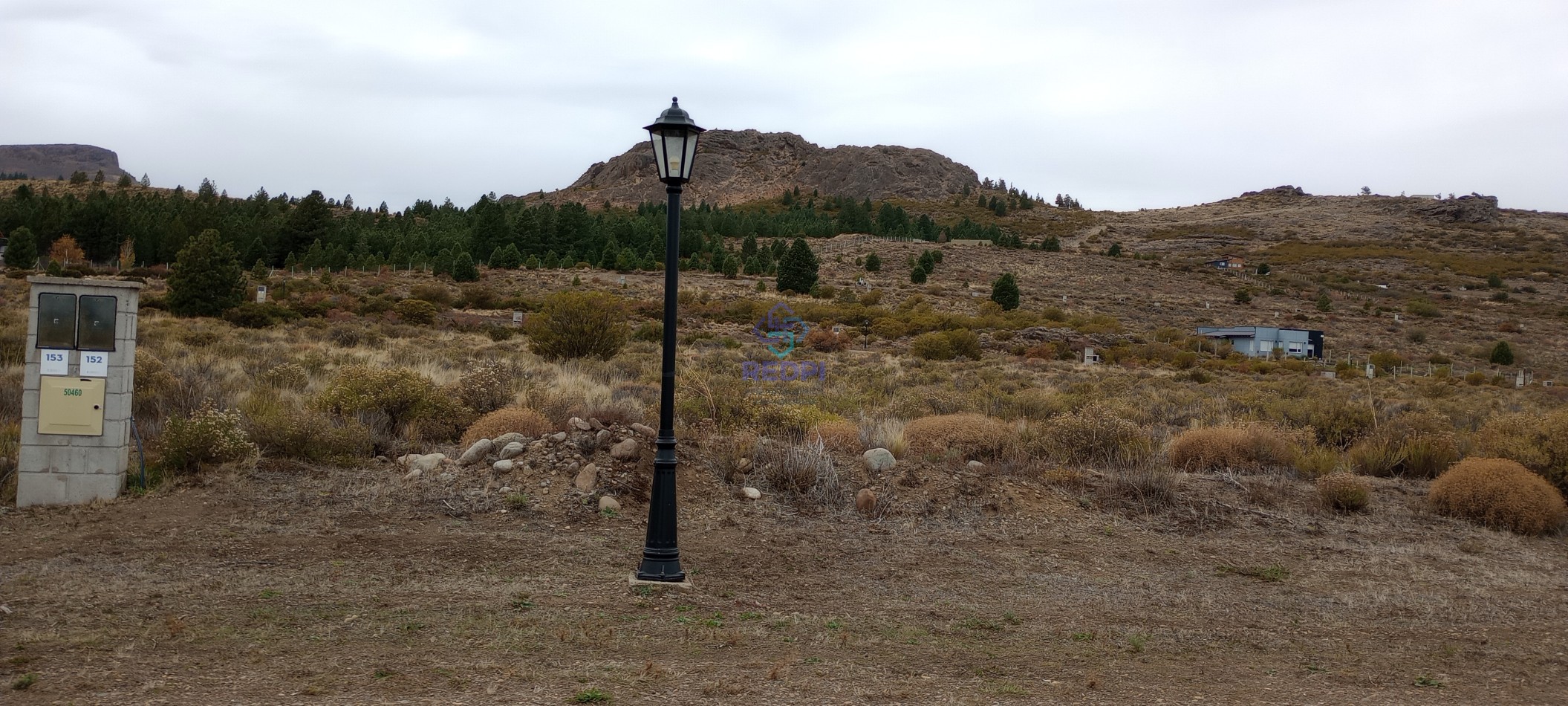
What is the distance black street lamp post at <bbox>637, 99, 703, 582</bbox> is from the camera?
277 inches

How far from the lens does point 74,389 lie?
8.34 m

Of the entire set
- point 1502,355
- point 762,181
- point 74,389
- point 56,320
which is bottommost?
point 74,389

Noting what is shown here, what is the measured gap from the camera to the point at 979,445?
12469 millimetres

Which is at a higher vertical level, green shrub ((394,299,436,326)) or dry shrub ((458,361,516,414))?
green shrub ((394,299,436,326))

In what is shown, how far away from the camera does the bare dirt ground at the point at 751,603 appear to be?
16.4 ft

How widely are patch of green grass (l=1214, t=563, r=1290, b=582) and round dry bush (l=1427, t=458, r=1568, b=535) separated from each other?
3.67 meters

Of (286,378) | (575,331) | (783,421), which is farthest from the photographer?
(575,331)

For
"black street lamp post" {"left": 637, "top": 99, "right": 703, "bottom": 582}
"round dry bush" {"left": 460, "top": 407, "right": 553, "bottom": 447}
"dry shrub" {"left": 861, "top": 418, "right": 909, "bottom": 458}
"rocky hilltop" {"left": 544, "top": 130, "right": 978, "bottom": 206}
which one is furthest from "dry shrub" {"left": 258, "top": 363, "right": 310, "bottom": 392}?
"rocky hilltop" {"left": 544, "top": 130, "right": 978, "bottom": 206}

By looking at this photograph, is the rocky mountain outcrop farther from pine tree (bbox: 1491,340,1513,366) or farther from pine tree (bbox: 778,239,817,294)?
pine tree (bbox: 778,239,817,294)

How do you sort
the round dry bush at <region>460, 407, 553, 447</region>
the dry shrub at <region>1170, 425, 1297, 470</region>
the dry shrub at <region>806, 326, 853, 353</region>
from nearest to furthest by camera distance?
the round dry bush at <region>460, 407, 553, 447</region>, the dry shrub at <region>1170, 425, 1297, 470</region>, the dry shrub at <region>806, 326, 853, 353</region>

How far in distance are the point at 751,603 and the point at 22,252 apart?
56.2 meters

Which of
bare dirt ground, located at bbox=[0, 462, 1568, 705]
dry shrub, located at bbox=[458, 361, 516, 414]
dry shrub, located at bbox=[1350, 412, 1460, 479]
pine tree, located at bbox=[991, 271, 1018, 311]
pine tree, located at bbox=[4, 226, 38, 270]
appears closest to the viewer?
bare dirt ground, located at bbox=[0, 462, 1568, 705]

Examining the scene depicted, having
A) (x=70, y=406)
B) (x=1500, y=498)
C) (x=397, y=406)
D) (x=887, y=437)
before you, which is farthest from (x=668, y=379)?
(x=1500, y=498)

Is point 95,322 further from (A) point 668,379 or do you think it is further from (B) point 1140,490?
(B) point 1140,490
